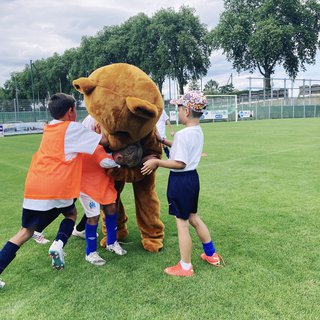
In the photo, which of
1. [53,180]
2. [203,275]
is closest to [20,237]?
[53,180]

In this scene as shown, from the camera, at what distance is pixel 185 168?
3.48m

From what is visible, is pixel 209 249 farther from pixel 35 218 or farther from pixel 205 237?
pixel 35 218

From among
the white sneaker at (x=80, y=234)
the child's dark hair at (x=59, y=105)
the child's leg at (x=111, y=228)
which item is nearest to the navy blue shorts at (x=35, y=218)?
the child's leg at (x=111, y=228)

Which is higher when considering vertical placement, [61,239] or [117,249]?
[61,239]

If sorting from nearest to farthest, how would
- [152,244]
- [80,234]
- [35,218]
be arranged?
[35,218] < [152,244] < [80,234]

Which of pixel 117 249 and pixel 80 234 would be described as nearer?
pixel 117 249

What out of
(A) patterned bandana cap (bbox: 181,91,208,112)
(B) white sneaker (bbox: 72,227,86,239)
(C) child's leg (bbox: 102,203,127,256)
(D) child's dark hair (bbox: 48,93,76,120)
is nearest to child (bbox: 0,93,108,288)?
(D) child's dark hair (bbox: 48,93,76,120)

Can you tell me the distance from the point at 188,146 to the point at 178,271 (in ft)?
4.03

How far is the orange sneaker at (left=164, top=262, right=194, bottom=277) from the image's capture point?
3477 millimetres

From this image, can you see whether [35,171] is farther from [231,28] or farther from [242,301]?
[231,28]

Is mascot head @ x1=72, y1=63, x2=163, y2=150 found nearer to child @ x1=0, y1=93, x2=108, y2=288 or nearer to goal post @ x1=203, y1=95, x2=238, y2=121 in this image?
child @ x1=0, y1=93, x2=108, y2=288

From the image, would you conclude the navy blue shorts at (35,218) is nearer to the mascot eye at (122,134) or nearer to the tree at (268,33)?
the mascot eye at (122,134)

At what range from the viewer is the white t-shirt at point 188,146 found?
133 inches

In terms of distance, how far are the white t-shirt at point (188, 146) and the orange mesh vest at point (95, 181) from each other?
0.77 metres
